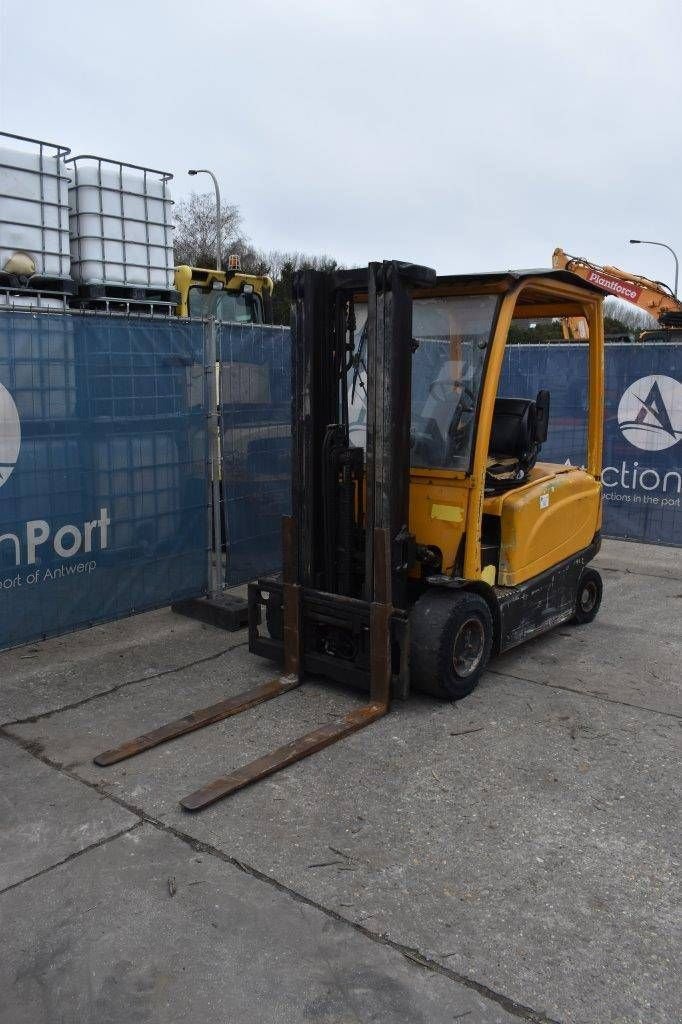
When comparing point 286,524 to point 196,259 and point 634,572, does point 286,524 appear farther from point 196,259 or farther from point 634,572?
point 196,259

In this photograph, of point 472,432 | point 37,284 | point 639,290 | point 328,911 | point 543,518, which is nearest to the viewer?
point 328,911

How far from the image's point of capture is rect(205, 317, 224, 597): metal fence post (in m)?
6.62

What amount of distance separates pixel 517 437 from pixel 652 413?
13.2 ft

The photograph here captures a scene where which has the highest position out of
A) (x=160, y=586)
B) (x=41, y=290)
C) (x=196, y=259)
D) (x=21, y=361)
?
(x=196, y=259)

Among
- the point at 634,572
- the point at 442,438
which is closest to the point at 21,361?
the point at 442,438

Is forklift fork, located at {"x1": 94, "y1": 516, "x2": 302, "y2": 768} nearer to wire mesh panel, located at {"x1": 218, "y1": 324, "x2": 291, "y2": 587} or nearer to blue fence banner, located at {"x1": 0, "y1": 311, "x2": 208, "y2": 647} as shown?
blue fence banner, located at {"x1": 0, "y1": 311, "x2": 208, "y2": 647}

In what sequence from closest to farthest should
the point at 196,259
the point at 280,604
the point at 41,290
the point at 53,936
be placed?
the point at 53,936, the point at 280,604, the point at 41,290, the point at 196,259

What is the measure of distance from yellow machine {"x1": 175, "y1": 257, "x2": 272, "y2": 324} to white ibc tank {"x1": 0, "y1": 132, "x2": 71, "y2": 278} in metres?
2.91

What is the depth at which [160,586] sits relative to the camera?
21.5 ft

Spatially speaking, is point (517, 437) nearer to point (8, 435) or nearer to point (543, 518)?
point (543, 518)

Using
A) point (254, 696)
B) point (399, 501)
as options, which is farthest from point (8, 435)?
point (399, 501)

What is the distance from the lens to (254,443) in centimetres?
707

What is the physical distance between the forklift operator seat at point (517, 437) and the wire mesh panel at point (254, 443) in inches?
82.5

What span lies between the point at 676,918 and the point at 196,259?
4031 cm
